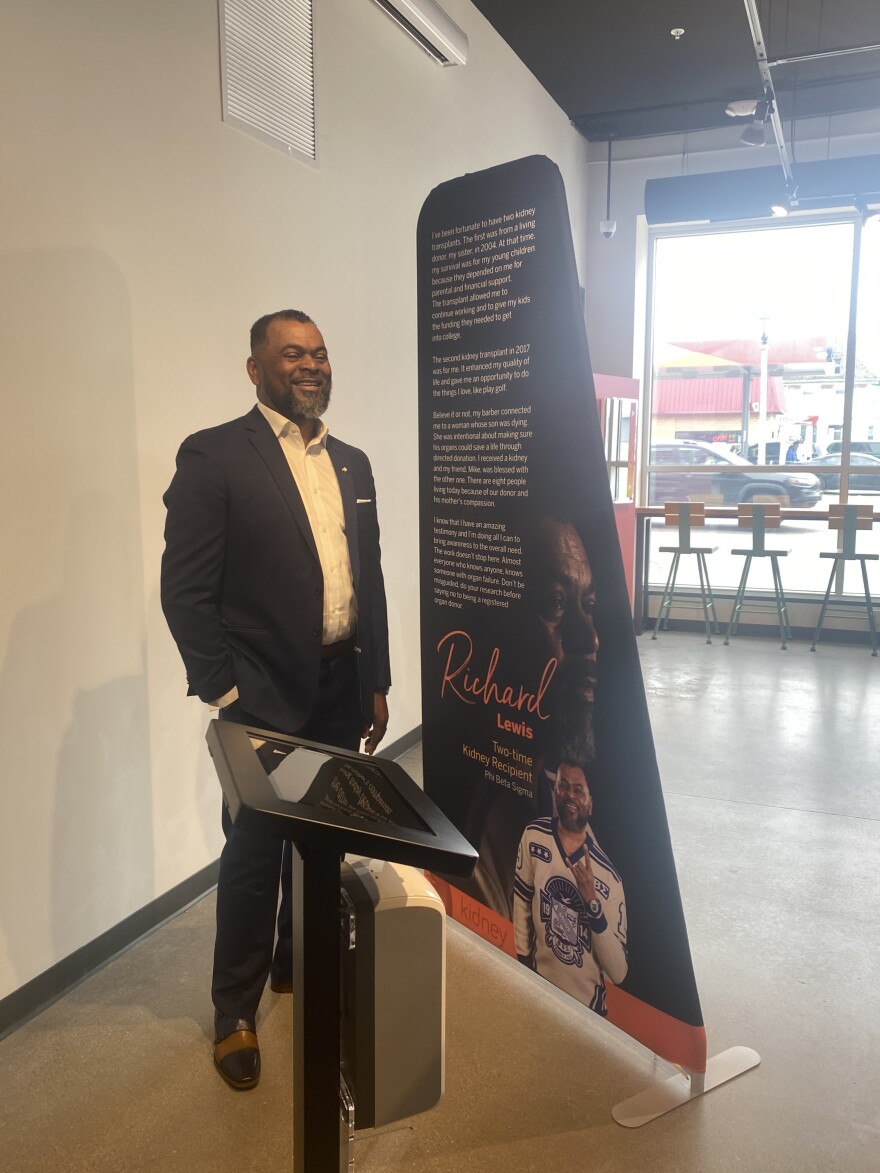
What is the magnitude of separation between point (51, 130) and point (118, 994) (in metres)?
2.22

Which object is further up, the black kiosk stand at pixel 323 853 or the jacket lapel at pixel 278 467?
the jacket lapel at pixel 278 467

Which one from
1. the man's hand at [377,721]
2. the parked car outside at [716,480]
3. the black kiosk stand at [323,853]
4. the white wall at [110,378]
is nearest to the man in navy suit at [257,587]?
the man's hand at [377,721]

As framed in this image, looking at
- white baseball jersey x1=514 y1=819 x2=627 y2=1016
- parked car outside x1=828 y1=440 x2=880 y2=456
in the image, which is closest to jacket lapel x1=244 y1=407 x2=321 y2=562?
white baseball jersey x1=514 y1=819 x2=627 y2=1016

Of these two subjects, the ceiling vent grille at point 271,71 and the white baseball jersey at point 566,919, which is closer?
the white baseball jersey at point 566,919

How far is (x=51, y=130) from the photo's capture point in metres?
2.29

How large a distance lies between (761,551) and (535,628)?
5199 mm

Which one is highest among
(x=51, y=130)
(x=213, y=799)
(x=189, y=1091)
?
(x=51, y=130)

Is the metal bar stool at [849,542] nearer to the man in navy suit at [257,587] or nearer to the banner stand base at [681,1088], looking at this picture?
the banner stand base at [681,1088]

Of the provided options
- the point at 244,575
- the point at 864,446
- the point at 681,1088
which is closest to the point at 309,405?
the point at 244,575

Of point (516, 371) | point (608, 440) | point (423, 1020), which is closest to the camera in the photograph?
point (423, 1020)

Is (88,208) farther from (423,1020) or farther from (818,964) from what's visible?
(818,964)

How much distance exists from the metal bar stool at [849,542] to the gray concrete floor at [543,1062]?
11.9 ft

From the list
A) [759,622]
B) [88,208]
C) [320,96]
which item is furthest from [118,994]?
[759,622]

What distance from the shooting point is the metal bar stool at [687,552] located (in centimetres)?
696
